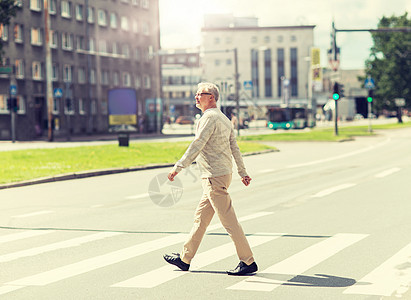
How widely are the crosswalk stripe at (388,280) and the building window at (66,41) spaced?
5469 cm

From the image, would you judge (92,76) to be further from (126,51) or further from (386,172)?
(386,172)

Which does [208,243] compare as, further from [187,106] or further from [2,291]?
[187,106]

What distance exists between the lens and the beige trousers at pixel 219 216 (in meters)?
6.72

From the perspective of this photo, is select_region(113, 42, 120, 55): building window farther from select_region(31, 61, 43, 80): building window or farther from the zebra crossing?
the zebra crossing

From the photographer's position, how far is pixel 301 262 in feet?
23.7

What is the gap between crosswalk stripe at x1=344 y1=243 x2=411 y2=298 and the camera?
596 cm

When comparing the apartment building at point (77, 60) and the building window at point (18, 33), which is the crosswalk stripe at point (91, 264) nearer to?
the apartment building at point (77, 60)

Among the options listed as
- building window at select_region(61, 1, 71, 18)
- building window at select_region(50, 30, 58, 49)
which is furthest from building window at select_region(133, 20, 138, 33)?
building window at select_region(50, 30, 58, 49)

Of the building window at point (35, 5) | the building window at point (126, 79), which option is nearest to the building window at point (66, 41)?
the building window at point (35, 5)

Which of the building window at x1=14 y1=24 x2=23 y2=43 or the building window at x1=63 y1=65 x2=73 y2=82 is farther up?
the building window at x1=14 y1=24 x2=23 y2=43

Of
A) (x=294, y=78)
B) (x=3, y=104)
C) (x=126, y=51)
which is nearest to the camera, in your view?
(x=3, y=104)

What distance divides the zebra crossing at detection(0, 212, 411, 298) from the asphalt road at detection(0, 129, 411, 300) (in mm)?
11

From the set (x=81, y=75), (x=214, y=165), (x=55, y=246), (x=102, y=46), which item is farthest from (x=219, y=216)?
(x=102, y=46)

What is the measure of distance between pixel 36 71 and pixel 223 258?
50457 mm
